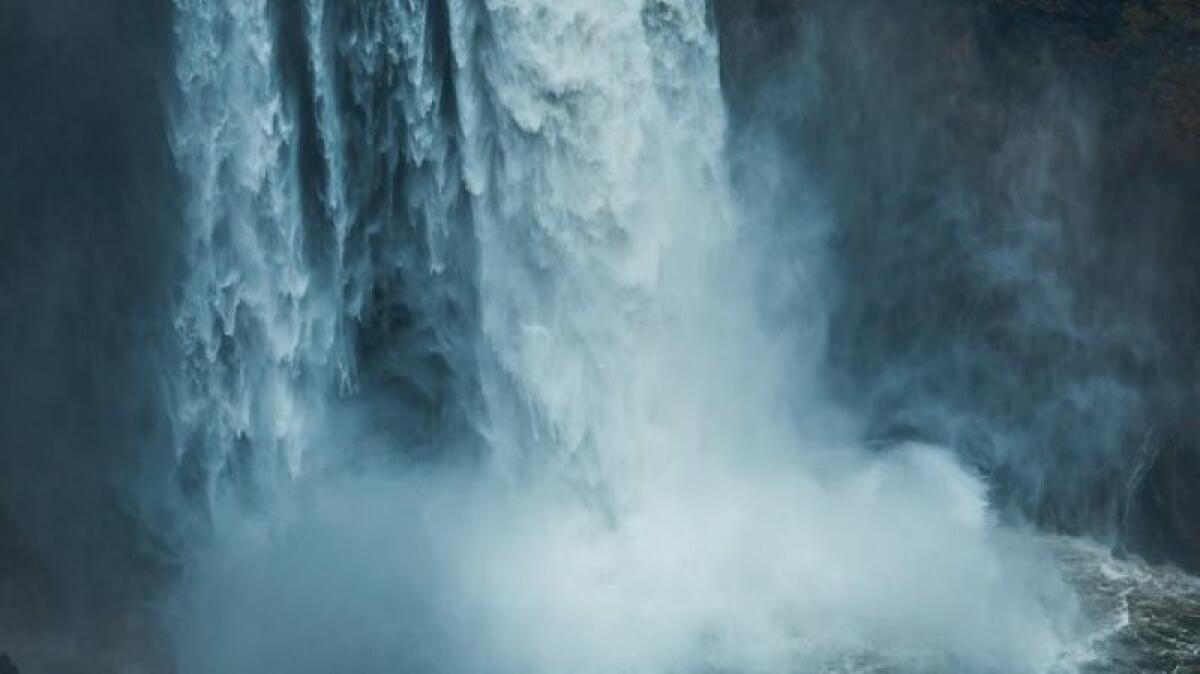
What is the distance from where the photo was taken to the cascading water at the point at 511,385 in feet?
114

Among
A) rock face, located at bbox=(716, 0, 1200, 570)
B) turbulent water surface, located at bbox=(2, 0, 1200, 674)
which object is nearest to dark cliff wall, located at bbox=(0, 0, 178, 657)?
turbulent water surface, located at bbox=(2, 0, 1200, 674)

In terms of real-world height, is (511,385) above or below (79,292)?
below

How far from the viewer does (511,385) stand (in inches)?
1480

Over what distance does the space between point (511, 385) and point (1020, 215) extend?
10.3 meters

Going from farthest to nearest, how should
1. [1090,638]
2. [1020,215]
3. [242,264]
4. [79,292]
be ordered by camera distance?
[1020,215]
[1090,638]
[242,264]
[79,292]

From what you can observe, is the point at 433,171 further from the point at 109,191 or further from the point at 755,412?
the point at 755,412

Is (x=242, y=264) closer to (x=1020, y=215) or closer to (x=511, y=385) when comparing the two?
(x=511, y=385)

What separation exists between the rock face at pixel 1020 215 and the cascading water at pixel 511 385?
1485 millimetres

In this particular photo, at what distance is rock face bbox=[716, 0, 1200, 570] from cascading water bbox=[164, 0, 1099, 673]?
148 cm

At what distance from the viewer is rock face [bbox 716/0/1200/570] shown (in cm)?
3784

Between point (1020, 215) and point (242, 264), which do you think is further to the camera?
point (1020, 215)

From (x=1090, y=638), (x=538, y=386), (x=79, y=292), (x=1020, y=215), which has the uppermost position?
(x=79, y=292)

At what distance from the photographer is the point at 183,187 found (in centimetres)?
3409

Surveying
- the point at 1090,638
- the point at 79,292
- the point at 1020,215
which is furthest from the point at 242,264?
the point at 1090,638
